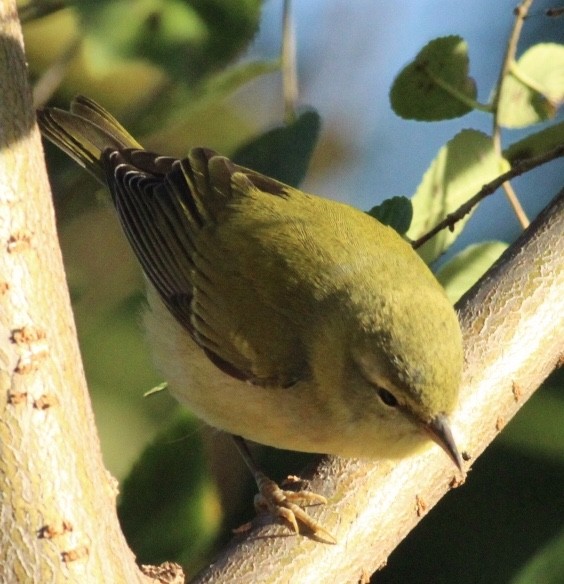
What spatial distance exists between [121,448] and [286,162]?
37.6 inches

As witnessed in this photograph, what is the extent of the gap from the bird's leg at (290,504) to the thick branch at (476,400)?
28 millimetres

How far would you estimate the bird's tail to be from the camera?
11.9ft

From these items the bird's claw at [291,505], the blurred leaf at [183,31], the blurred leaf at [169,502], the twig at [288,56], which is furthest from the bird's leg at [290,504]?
the blurred leaf at [183,31]

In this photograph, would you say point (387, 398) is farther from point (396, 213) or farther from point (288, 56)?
point (288, 56)

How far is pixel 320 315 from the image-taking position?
113 inches

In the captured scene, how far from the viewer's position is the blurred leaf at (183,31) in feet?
9.04

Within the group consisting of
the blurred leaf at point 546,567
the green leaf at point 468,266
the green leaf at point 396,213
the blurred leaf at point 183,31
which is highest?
the blurred leaf at point 183,31

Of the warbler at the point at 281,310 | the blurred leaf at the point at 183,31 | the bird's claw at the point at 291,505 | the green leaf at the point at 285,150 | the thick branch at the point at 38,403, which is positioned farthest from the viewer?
the green leaf at the point at 285,150

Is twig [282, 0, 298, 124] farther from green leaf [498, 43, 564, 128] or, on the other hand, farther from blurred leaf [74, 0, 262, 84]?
green leaf [498, 43, 564, 128]

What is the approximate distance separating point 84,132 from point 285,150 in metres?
1.01

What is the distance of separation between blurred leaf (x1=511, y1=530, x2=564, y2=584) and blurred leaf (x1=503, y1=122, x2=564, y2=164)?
3.63 feet

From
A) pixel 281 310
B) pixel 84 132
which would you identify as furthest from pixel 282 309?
pixel 84 132

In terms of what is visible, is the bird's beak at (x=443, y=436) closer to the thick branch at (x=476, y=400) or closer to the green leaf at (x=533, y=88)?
the thick branch at (x=476, y=400)

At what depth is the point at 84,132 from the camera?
3674mm
